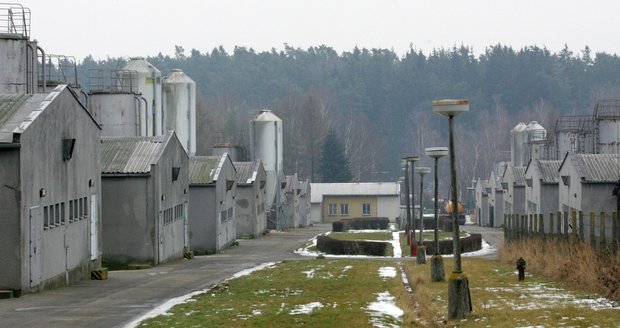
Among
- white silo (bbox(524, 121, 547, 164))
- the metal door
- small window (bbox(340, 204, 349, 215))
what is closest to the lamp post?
the metal door

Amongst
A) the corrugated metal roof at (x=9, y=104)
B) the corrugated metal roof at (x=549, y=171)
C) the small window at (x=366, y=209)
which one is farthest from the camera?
the small window at (x=366, y=209)

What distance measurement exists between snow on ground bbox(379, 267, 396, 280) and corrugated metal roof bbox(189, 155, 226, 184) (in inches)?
782

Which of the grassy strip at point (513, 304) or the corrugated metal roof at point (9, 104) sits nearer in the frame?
the grassy strip at point (513, 304)

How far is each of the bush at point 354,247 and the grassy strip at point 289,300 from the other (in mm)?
16523

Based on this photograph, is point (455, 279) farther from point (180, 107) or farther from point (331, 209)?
point (331, 209)

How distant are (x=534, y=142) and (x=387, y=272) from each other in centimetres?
6902

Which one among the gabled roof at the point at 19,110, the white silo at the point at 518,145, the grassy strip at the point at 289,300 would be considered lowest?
the grassy strip at the point at 289,300

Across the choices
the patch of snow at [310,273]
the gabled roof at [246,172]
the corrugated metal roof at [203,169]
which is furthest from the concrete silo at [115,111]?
the gabled roof at [246,172]

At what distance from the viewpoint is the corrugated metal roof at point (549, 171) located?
234 feet

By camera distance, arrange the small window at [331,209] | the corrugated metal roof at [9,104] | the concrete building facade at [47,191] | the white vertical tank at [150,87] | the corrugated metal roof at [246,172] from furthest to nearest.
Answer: the small window at [331,209], the corrugated metal roof at [246,172], the white vertical tank at [150,87], the corrugated metal roof at [9,104], the concrete building facade at [47,191]

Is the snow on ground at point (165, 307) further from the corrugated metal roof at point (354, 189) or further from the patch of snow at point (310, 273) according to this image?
the corrugated metal roof at point (354, 189)

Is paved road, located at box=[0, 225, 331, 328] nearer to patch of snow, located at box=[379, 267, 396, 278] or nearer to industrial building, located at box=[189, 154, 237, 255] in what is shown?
patch of snow, located at box=[379, 267, 396, 278]

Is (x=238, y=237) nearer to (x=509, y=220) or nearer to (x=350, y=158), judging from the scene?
(x=509, y=220)

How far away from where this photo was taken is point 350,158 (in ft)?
581
